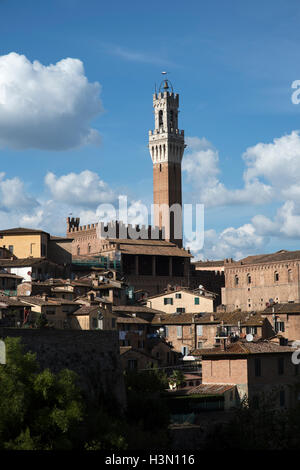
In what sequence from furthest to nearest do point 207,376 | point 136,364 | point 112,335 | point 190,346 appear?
point 190,346, point 136,364, point 207,376, point 112,335

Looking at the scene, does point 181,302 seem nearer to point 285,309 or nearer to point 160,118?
point 285,309

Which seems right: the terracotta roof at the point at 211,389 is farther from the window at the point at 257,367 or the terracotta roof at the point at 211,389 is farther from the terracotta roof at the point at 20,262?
the terracotta roof at the point at 20,262

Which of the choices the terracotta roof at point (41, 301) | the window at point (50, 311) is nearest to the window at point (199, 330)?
the terracotta roof at point (41, 301)

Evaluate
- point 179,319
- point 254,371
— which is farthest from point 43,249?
point 254,371

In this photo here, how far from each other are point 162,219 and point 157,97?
16.8 m

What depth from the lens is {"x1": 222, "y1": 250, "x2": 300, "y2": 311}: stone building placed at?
7769 centimetres

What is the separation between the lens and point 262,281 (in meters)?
80.7

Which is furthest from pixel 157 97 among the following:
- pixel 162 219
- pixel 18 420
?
pixel 18 420

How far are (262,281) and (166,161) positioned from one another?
82.8ft

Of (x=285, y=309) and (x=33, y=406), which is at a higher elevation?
(x=285, y=309)

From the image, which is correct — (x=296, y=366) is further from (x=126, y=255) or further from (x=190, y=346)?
(x=126, y=255)

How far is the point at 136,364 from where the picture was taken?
42.9 metres

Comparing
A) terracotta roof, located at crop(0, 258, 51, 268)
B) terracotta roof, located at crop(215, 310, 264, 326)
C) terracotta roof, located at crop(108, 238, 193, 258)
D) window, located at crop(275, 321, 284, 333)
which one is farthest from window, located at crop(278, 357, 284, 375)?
terracotta roof, located at crop(108, 238, 193, 258)
